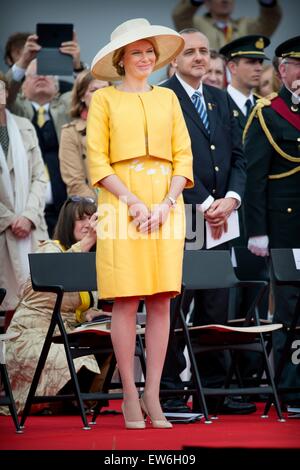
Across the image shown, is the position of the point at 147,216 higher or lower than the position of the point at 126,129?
lower

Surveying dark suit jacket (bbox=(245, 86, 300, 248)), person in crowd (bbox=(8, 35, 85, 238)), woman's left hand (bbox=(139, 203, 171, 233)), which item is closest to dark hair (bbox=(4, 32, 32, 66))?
person in crowd (bbox=(8, 35, 85, 238))

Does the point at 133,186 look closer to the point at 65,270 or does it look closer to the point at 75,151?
the point at 65,270

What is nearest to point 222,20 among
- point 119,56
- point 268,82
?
point 268,82

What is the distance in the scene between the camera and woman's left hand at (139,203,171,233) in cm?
570

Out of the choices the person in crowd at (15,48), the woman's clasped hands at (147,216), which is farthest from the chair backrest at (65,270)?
the person in crowd at (15,48)

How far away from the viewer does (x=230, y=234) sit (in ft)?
23.8

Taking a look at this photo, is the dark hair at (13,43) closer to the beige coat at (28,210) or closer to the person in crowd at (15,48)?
the person in crowd at (15,48)

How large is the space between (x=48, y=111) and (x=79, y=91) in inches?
26.2

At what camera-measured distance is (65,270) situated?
22.4ft
